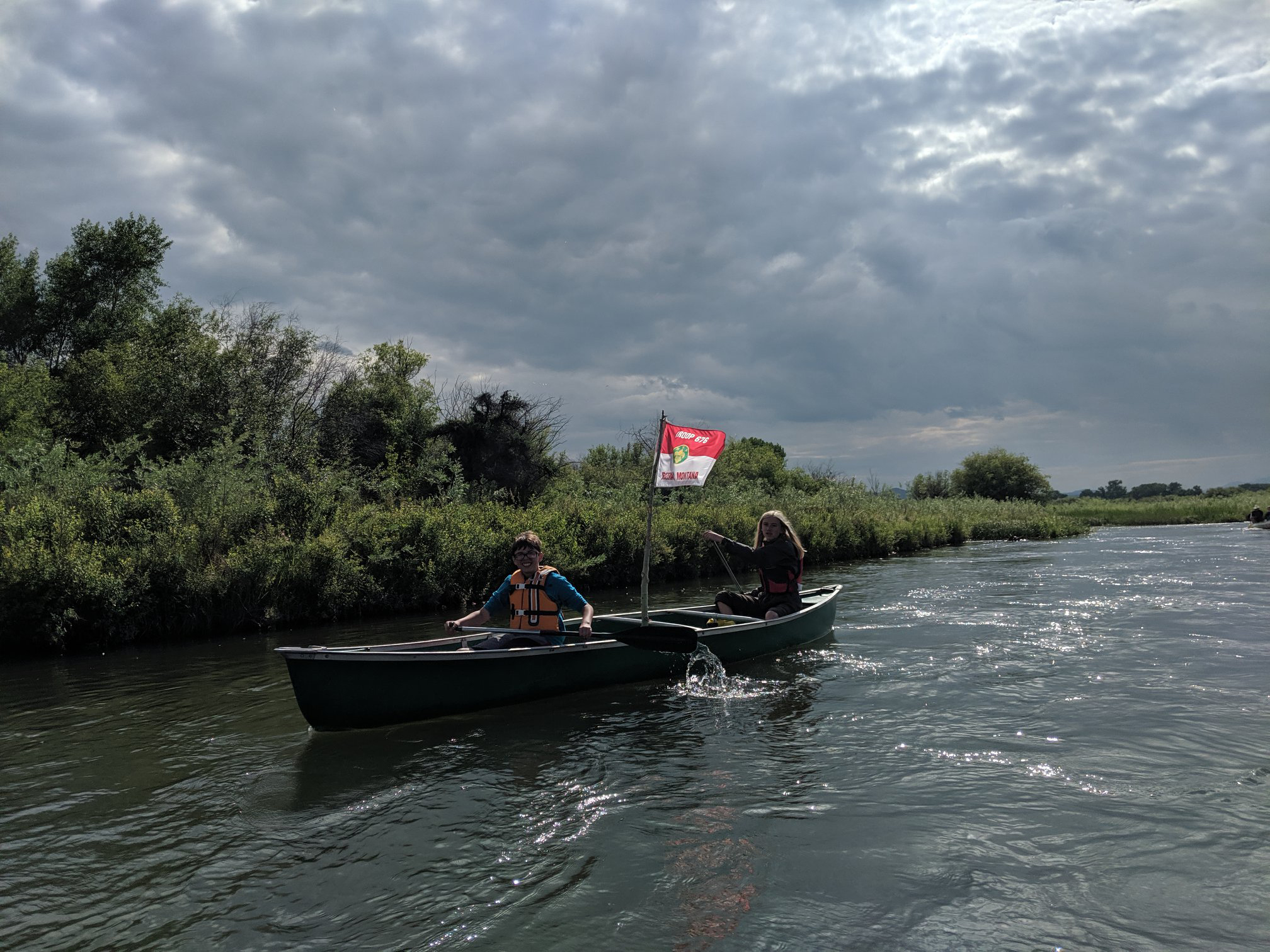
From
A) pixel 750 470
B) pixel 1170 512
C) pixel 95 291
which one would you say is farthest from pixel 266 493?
pixel 1170 512

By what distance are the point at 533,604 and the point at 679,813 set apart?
3296mm

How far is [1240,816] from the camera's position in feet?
16.1

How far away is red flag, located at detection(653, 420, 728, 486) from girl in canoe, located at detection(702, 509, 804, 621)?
126 centimetres

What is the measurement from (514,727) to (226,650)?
21.8ft

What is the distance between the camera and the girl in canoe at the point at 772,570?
32.4ft

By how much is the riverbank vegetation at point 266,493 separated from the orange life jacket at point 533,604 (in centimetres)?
698

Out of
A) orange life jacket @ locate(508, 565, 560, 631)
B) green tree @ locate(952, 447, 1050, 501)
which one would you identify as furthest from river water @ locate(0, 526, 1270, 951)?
green tree @ locate(952, 447, 1050, 501)

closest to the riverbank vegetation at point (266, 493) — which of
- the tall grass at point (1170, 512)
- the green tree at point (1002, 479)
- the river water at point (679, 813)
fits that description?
the river water at point (679, 813)

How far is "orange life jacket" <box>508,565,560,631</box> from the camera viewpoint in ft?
26.3

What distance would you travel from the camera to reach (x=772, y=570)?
10.2 m

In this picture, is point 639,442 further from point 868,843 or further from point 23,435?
point 868,843

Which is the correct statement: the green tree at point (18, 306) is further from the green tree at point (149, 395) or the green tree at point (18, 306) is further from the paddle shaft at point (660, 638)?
the paddle shaft at point (660, 638)

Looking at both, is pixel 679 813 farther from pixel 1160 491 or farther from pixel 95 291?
pixel 1160 491

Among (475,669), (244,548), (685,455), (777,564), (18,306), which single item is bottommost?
(475,669)
